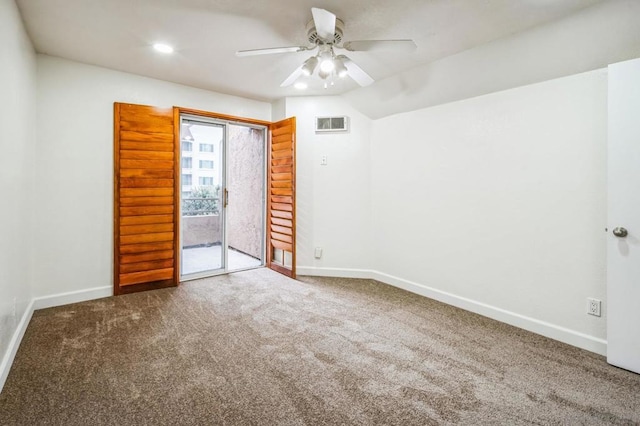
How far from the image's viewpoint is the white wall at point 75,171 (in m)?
2.97

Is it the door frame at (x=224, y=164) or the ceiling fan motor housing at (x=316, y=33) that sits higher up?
the ceiling fan motor housing at (x=316, y=33)

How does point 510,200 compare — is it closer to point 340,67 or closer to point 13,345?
point 340,67

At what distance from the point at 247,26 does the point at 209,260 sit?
3585 millimetres

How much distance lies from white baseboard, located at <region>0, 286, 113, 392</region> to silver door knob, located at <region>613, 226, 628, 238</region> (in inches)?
154

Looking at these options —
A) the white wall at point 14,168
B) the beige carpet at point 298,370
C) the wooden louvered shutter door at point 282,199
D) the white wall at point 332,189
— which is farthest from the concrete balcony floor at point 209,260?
the white wall at point 14,168

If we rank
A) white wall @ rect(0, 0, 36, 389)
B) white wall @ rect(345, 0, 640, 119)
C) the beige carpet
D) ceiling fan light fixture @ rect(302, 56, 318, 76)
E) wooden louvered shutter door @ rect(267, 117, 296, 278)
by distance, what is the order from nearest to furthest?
1. the beige carpet
2. white wall @ rect(0, 0, 36, 389)
3. white wall @ rect(345, 0, 640, 119)
4. ceiling fan light fixture @ rect(302, 56, 318, 76)
5. wooden louvered shutter door @ rect(267, 117, 296, 278)

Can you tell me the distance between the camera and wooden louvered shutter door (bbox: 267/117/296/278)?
4.02 m

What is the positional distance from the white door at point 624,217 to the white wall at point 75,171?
4269 millimetres

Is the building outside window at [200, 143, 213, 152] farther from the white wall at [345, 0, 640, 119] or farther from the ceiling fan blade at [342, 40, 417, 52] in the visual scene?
the ceiling fan blade at [342, 40, 417, 52]

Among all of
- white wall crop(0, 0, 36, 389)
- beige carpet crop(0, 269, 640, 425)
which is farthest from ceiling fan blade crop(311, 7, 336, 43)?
beige carpet crop(0, 269, 640, 425)

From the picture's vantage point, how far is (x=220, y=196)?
13.8 ft

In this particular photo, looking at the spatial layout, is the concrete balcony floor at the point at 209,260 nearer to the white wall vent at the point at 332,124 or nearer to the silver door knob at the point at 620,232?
the white wall vent at the point at 332,124

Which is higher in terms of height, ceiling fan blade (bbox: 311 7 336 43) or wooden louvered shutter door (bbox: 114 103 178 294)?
ceiling fan blade (bbox: 311 7 336 43)

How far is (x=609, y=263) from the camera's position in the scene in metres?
2.08
